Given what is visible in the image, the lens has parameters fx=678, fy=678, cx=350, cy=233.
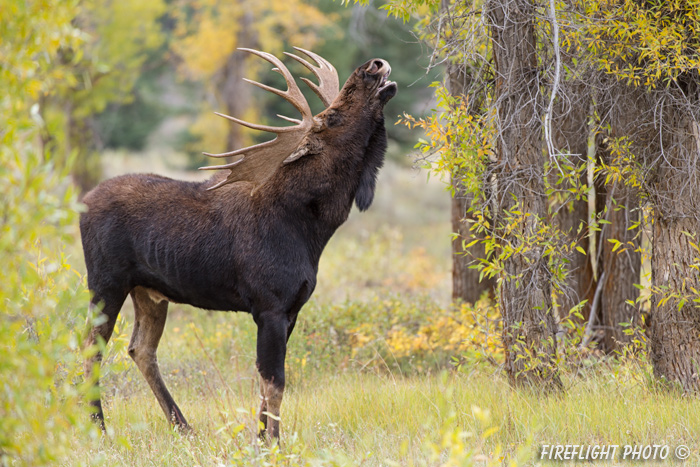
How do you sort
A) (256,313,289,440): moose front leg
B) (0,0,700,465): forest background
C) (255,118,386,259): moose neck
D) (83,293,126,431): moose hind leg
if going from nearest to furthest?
(0,0,700,465): forest background
(256,313,289,440): moose front leg
(255,118,386,259): moose neck
(83,293,126,431): moose hind leg

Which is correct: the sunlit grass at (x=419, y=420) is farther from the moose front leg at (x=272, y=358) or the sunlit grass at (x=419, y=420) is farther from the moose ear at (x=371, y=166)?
the moose ear at (x=371, y=166)

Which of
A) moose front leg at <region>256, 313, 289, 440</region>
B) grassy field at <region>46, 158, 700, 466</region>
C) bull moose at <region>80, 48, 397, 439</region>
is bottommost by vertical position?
grassy field at <region>46, 158, 700, 466</region>

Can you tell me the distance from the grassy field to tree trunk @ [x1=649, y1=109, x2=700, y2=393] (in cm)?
25

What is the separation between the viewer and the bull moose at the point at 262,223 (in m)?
4.77

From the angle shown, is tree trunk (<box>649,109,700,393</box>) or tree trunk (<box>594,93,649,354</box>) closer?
tree trunk (<box>649,109,700,393</box>)

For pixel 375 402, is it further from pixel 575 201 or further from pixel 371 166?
pixel 575 201

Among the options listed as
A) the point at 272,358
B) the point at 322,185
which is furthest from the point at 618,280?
the point at 272,358

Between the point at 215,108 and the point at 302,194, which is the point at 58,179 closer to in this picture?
the point at 302,194

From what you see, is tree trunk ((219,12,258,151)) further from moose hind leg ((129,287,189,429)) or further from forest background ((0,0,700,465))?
moose hind leg ((129,287,189,429))

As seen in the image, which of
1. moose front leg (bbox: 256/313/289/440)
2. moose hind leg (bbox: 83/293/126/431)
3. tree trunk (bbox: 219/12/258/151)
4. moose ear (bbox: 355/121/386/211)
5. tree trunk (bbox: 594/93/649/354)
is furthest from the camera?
tree trunk (bbox: 219/12/258/151)

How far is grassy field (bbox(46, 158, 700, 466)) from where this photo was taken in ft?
13.7

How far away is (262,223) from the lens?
490cm

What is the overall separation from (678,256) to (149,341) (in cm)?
426

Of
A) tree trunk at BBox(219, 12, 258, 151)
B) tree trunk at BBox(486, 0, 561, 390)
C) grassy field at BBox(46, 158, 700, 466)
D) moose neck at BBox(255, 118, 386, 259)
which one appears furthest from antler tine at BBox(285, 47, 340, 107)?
tree trunk at BBox(219, 12, 258, 151)
